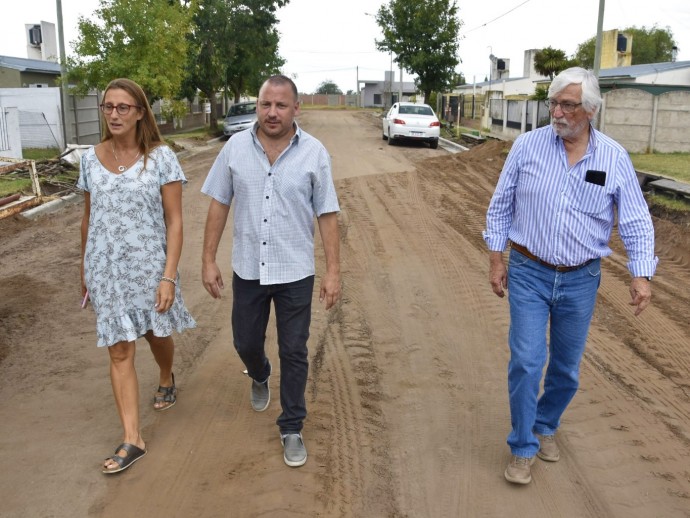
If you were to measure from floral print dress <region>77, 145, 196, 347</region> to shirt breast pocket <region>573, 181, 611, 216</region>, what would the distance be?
2103 mm

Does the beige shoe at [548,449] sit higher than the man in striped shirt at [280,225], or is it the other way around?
the man in striped shirt at [280,225]

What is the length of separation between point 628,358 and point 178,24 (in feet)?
57.8

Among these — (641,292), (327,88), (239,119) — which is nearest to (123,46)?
(239,119)

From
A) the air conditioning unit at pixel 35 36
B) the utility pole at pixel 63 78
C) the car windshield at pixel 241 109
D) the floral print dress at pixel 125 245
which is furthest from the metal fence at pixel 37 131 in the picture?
the air conditioning unit at pixel 35 36

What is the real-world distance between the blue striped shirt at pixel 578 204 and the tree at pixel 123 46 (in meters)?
17.2

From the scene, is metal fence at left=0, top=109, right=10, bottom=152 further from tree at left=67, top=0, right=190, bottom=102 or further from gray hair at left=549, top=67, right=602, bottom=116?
gray hair at left=549, top=67, right=602, bottom=116

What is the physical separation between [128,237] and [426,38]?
33238mm

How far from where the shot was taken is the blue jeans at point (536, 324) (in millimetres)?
3785

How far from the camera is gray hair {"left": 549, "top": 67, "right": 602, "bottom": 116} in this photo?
3596mm

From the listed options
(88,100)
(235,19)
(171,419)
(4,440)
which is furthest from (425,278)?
(235,19)

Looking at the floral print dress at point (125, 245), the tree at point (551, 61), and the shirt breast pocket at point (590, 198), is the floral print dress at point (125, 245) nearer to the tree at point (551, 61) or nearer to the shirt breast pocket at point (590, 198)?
the shirt breast pocket at point (590, 198)

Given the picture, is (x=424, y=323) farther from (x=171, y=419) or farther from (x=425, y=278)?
(x=171, y=419)

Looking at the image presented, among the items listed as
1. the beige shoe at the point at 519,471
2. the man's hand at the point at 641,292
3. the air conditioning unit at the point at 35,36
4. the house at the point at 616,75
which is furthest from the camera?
the air conditioning unit at the point at 35,36

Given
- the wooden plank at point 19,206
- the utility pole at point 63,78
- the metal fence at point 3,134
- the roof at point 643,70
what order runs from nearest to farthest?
the wooden plank at point 19,206, the metal fence at point 3,134, the utility pole at point 63,78, the roof at point 643,70
